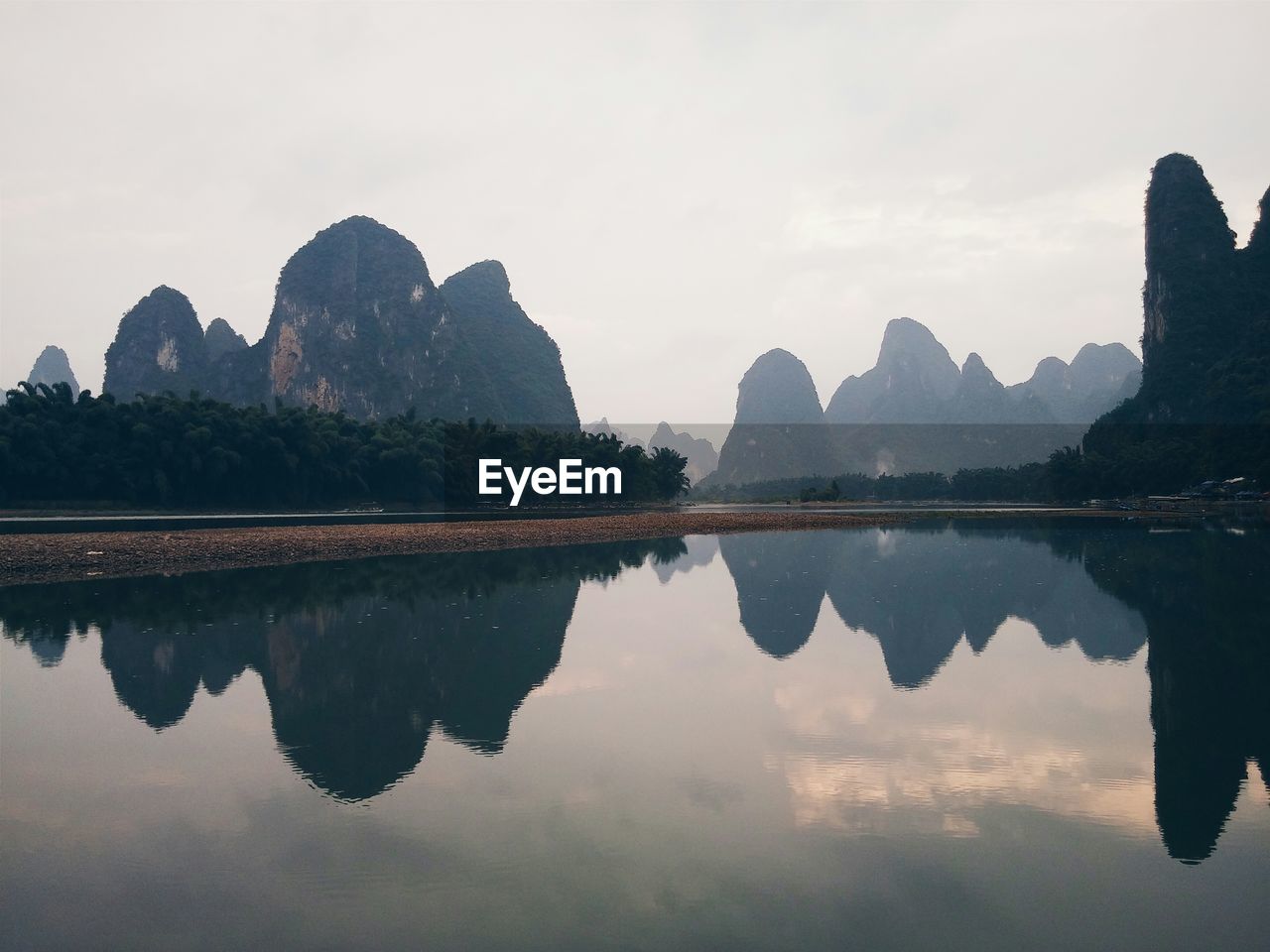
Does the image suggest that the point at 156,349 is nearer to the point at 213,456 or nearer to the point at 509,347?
the point at 509,347

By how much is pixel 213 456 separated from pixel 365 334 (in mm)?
89438

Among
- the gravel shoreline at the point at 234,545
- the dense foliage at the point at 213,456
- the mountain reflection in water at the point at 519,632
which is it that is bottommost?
the mountain reflection in water at the point at 519,632

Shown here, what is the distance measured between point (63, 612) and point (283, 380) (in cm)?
12640

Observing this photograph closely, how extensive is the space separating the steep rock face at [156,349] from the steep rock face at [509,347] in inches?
1809

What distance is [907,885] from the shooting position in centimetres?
474

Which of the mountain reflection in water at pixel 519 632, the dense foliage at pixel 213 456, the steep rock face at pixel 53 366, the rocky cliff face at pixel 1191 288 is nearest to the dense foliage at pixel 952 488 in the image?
the rocky cliff face at pixel 1191 288

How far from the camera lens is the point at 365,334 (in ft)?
433

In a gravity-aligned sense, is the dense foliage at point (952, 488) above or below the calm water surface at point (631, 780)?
above

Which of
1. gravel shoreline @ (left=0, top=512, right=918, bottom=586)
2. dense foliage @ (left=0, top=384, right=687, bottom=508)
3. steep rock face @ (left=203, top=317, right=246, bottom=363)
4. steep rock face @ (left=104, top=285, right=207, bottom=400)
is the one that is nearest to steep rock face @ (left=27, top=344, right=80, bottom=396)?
steep rock face @ (left=203, top=317, right=246, bottom=363)

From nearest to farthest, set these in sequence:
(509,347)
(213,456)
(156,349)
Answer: (213,456) < (156,349) < (509,347)

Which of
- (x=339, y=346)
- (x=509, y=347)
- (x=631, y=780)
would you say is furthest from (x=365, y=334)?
(x=631, y=780)

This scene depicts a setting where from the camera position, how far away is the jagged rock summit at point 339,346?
414ft

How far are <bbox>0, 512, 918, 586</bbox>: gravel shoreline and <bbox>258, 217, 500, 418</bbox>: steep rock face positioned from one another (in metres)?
100

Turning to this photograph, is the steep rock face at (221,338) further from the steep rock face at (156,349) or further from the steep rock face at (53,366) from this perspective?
the steep rock face at (53,366)
